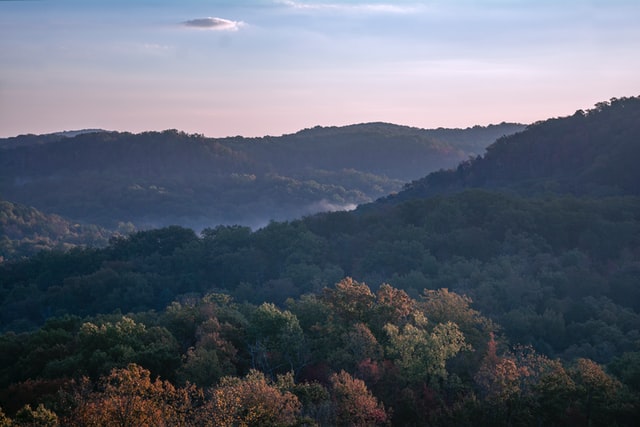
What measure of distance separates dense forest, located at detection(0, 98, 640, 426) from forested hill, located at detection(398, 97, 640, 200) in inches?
15.0

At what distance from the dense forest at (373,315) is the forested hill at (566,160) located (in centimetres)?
38

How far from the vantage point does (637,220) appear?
78.1 meters

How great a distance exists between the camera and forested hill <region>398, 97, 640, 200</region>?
3925 inches

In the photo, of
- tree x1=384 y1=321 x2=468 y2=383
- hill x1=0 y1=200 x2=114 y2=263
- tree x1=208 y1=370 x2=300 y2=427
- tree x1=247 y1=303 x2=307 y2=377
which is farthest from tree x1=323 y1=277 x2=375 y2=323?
hill x1=0 y1=200 x2=114 y2=263

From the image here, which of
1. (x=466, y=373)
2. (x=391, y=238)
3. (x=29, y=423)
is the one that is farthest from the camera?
(x=391, y=238)

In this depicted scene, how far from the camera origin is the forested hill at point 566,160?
9969cm

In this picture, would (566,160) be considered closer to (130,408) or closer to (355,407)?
(355,407)

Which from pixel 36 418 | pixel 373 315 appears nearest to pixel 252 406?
pixel 36 418

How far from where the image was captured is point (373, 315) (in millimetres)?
41812

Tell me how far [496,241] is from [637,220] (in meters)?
15.1

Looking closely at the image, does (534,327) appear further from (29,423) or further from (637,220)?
(29,423)

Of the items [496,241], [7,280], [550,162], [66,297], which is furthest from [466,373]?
[550,162]

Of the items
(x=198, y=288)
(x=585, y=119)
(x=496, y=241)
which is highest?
(x=585, y=119)

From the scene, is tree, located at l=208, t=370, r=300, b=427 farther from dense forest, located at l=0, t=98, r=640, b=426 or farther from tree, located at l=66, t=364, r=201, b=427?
tree, located at l=66, t=364, r=201, b=427
